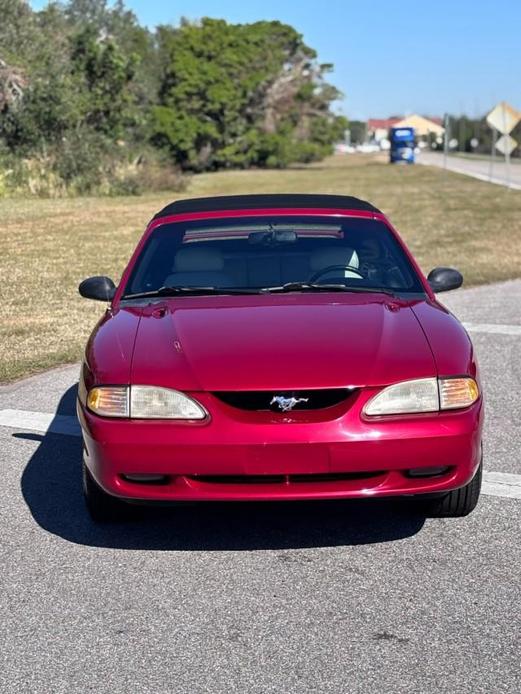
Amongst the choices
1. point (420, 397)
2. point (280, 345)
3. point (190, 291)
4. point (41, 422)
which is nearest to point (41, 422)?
point (41, 422)

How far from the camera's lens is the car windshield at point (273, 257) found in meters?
5.37

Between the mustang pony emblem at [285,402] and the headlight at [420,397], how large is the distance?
0.27 m

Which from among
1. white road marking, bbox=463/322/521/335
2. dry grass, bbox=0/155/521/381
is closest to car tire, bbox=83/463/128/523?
dry grass, bbox=0/155/521/381

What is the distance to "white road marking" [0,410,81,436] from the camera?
6.47 meters

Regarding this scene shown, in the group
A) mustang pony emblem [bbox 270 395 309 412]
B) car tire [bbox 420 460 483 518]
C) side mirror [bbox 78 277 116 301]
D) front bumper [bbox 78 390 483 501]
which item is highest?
side mirror [bbox 78 277 116 301]

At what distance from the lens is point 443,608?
3777 millimetres

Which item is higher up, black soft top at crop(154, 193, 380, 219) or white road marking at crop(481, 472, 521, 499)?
black soft top at crop(154, 193, 380, 219)

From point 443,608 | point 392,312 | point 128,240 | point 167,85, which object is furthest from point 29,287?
point 167,85

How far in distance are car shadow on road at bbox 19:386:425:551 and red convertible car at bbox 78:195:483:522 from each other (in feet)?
0.45

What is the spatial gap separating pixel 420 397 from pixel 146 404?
1089 millimetres

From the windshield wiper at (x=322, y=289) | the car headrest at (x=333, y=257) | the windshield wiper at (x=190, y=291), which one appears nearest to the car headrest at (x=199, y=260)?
the windshield wiper at (x=190, y=291)

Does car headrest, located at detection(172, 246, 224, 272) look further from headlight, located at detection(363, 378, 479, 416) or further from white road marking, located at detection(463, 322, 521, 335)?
white road marking, located at detection(463, 322, 521, 335)

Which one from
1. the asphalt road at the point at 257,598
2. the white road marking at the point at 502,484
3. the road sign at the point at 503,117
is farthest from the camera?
the road sign at the point at 503,117

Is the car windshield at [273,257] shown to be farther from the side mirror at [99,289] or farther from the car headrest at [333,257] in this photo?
the side mirror at [99,289]
